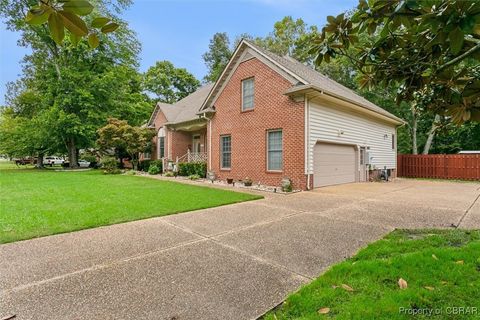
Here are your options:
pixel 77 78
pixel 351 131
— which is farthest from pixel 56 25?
pixel 77 78

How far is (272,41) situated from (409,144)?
18816 mm

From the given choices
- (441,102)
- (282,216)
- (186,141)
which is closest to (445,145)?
(186,141)

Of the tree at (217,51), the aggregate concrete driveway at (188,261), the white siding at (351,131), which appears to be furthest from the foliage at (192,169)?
the tree at (217,51)

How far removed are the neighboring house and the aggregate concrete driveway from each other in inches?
200

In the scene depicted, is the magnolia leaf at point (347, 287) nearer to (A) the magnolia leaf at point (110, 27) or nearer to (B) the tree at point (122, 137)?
(A) the magnolia leaf at point (110, 27)

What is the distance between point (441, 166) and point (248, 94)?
14.8m

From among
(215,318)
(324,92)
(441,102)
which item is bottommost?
(215,318)

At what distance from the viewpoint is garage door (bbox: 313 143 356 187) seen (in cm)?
1192

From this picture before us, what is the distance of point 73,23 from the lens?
1.19m

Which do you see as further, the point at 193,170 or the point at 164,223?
the point at 193,170

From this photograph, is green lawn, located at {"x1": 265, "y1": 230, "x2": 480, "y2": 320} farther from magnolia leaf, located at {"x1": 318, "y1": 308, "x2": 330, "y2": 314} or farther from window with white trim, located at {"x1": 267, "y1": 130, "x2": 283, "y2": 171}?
window with white trim, located at {"x1": 267, "y1": 130, "x2": 283, "y2": 171}

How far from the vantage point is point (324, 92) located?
35.7 ft

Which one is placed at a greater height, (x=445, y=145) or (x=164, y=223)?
(x=445, y=145)

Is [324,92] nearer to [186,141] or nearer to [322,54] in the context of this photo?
[322,54]
